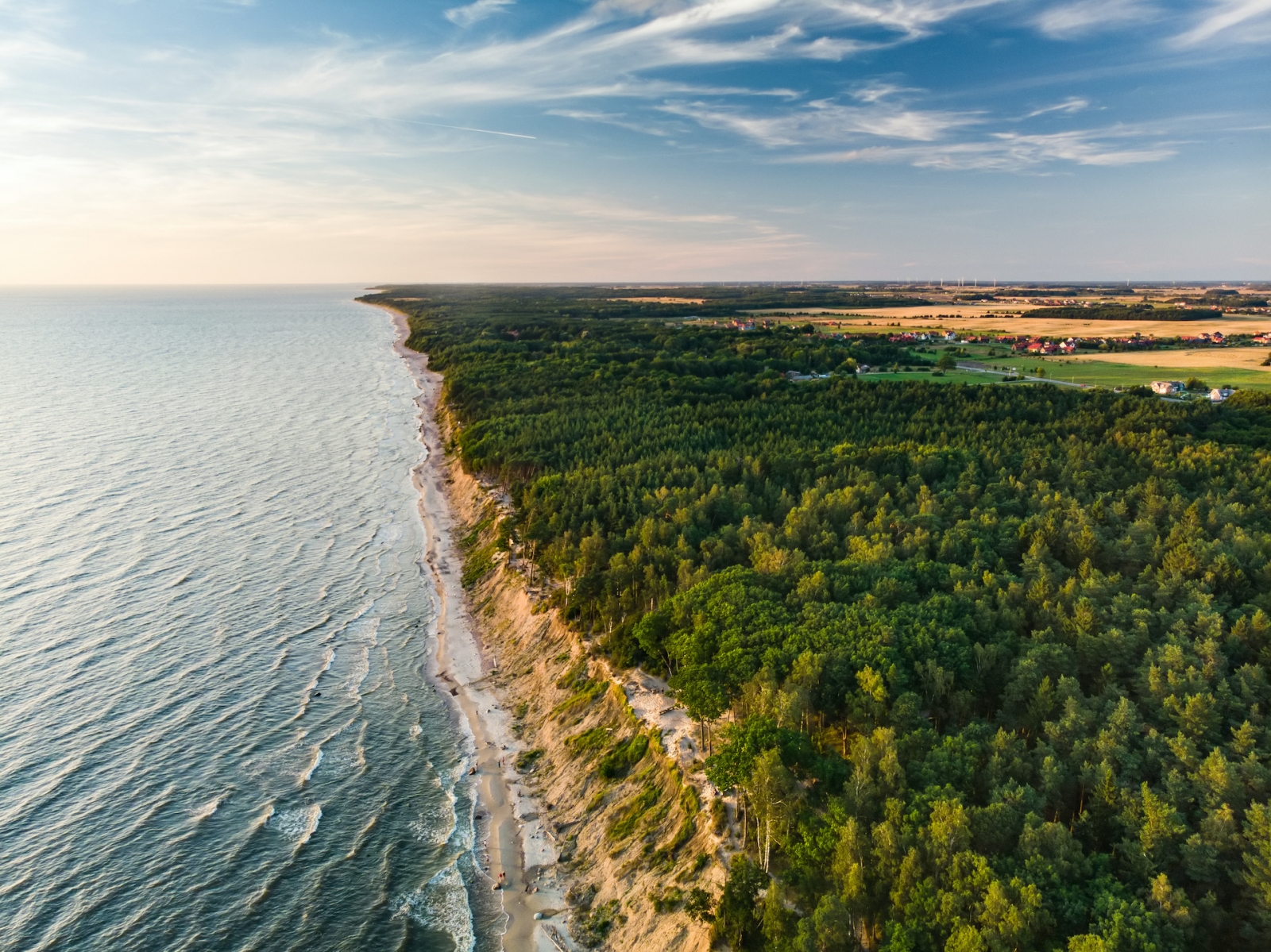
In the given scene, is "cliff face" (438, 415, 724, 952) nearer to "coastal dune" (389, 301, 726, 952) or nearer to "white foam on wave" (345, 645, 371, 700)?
"coastal dune" (389, 301, 726, 952)

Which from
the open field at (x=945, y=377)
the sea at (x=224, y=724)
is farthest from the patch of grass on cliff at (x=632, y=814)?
the open field at (x=945, y=377)

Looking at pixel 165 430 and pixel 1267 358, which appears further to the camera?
pixel 1267 358

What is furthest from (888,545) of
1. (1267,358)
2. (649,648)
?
(1267,358)

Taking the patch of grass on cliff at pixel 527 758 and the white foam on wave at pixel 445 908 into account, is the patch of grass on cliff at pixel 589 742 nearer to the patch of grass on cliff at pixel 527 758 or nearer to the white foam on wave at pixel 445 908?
the patch of grass on cliff at pixel 527 758

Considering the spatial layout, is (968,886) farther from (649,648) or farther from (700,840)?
(649,648)

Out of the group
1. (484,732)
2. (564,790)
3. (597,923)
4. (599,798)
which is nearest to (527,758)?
(484,732)

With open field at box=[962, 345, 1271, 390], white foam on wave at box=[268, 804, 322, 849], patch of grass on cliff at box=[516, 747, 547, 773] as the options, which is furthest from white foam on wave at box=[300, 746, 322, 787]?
open field at box=[962, 345, 1271, 390]
